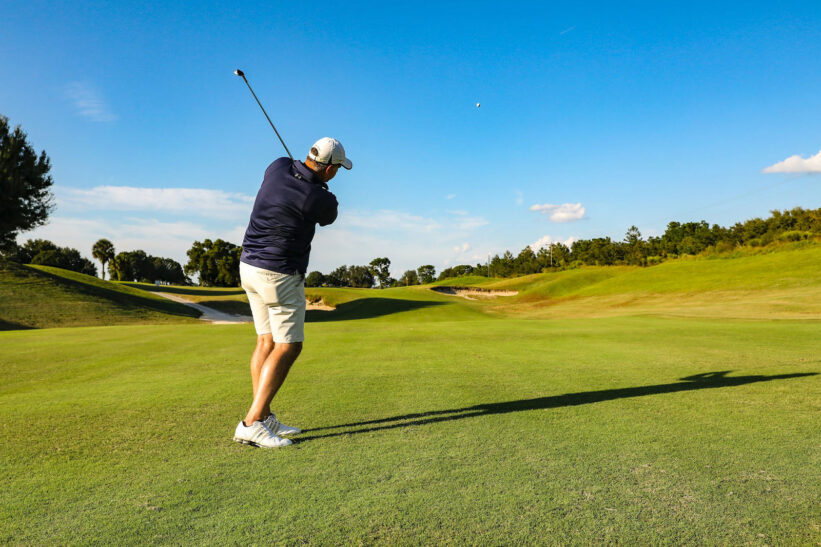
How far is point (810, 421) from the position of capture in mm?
4160

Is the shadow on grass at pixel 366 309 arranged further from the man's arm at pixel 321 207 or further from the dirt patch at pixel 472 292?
the man's arm at pixel 321 207

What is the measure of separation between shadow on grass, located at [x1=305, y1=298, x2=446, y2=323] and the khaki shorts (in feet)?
102

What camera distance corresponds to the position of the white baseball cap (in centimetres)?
416

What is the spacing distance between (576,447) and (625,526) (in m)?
1.19

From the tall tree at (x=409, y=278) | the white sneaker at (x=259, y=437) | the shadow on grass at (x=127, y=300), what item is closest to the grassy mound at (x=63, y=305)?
the shadow on grass at (x=127, y=300)

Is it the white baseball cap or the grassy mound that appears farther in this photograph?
the grassy mound

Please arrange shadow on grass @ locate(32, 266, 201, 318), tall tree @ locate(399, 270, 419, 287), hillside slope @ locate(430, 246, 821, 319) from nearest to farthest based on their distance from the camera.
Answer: hillside slope @ locate(430, 246, 821, 319), shadow on grass @ locate(32, 266, 201, 318), tall tree @ locate(399, 270, 419, 287)

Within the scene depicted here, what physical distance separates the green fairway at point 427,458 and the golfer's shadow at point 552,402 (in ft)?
0.12

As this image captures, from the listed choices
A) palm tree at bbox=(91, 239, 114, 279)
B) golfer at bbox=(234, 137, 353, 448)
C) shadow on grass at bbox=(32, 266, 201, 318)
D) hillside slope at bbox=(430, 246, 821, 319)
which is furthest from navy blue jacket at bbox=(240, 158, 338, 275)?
palm tree at bbox=(91, 239, 114, 279)

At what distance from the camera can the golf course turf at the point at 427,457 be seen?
2.38m

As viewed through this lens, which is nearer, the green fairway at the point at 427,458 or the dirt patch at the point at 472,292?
the green fairway at the point at 427,458

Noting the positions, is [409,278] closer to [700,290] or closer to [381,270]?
[381,270]

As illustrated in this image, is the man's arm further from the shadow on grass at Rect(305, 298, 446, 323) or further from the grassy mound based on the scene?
the grassy mound

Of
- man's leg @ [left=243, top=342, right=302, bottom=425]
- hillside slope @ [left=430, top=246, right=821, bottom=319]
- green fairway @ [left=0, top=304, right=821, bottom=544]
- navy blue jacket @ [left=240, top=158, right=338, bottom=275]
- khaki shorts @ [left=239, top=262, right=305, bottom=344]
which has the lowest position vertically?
hillside slope @ [left=430, top=246, right=821, bottom=319]
